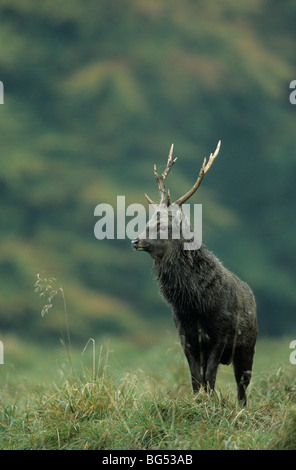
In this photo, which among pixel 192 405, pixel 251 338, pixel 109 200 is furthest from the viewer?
pixel 109 200

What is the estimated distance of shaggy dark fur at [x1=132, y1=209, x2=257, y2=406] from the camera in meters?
6.28

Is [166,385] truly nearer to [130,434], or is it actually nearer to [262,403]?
[262,403]

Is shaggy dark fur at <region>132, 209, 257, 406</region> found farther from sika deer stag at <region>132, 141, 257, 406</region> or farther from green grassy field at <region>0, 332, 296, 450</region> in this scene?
green grassy field at <region>0, 332, 296, 450</region>

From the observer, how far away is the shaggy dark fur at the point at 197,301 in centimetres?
628

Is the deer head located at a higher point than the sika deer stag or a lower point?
higher

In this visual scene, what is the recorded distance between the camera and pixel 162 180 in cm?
657

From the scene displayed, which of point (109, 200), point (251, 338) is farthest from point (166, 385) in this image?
point (109, 200)

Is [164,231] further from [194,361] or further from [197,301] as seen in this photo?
[194,361]

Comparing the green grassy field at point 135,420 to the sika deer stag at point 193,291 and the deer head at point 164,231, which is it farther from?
the deer head at point 164,231

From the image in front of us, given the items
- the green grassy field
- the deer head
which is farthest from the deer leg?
the deer head

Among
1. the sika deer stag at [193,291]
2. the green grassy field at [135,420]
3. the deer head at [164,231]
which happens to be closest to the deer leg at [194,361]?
the sika deer stag at [193,291]

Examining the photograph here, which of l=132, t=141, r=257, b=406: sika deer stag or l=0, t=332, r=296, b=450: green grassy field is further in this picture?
l=132, t=141, r=257, b=406: sika deer stag

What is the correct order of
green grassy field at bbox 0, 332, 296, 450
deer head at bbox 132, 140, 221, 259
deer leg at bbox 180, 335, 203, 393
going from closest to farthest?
1. green grassy field at bbox 0, 332, 296, 450
2. deer head at bbox 132, 140, 221, 259
3. deer leg at bbox 180, 335, 203, 393
